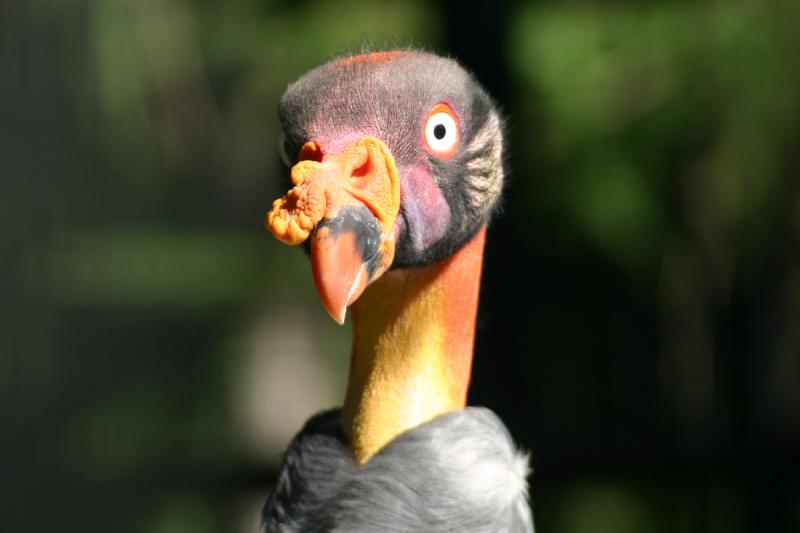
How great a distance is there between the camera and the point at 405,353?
62.7 inches

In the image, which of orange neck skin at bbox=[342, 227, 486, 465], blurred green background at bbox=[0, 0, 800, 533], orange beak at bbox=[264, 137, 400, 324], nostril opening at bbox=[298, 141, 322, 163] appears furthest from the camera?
blurred green background at bbox=[0, 0, 800, 533]

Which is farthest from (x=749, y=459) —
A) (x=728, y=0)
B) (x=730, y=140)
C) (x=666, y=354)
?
(x=728, y=0)

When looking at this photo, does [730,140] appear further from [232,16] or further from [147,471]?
[147,471]

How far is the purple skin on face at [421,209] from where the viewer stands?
4.81ft

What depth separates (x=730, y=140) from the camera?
333cm

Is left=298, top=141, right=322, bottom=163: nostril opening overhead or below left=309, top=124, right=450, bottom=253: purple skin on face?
overhead

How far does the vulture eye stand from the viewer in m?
1.51

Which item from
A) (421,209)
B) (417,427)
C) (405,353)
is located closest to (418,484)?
(417,427)

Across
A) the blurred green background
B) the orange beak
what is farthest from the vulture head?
the blurred green background

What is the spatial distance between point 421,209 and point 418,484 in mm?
375

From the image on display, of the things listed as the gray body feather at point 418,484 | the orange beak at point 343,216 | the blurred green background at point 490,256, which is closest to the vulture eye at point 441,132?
the orange beak at point 343,216

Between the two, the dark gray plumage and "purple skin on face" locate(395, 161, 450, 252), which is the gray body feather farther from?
"purple skin on face" locate(395, 161, 450, 252)

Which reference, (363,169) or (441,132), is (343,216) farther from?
(441,132)

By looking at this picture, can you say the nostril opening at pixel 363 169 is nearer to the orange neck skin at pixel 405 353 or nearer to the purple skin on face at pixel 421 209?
the purple skin on face at pixel 421 209
